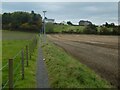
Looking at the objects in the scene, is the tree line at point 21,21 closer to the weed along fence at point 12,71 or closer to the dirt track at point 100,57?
the dirt track at point 100,57

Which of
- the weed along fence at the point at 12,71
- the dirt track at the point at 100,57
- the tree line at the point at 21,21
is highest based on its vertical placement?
the tree line at the point at 21,21

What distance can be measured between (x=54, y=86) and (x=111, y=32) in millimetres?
129790

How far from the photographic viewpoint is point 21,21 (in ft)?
428

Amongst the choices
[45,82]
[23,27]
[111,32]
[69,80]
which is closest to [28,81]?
[45,82]

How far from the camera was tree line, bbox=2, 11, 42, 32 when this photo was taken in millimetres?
120238

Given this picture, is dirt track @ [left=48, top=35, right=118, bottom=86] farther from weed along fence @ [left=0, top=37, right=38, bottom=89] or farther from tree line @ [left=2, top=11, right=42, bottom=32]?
tree line @ [left=2, top=11, right=42, bottom=32]

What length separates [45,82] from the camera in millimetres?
13773

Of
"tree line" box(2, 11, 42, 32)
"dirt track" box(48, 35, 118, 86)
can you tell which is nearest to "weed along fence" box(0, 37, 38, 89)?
"dirt track" box(48, 35, 118, 86)

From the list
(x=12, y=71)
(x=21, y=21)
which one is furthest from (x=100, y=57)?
(x=21, y=21)

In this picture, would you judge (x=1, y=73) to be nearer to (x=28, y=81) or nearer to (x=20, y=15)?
(x=28, y=81)

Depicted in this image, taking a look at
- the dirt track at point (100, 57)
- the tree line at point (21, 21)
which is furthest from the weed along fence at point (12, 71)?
the tree line at point (21, 21)

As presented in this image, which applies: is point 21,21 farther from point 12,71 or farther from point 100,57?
point 12,71

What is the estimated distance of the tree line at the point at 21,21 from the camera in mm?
120238

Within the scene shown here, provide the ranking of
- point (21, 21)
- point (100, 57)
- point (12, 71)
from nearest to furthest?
point (12, 71) < point (100, 57) < point (21, 21)
